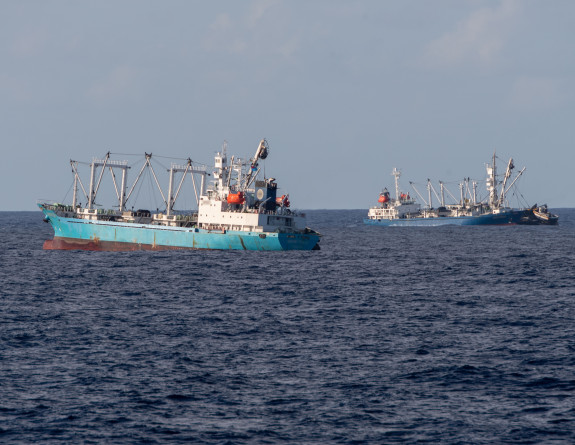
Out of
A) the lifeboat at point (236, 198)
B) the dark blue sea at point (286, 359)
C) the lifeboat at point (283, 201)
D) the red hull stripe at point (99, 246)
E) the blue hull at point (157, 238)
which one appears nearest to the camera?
the dark blue sea at point (286, 359)

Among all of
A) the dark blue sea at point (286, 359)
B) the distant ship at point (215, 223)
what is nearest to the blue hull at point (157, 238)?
the distant ship at point (215, 223)

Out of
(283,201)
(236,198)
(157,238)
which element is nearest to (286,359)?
(236,198)

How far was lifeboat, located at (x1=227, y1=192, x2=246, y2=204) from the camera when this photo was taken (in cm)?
11556

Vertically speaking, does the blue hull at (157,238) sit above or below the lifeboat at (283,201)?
below

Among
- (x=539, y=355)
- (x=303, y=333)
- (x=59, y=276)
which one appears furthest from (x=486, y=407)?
(x=59, y=276)

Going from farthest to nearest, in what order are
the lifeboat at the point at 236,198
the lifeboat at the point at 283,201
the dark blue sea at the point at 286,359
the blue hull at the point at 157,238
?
the lifeboat at the point at 283,201 < the lifeboat at the point at 236,198 < the blue hull at the point at 157,238 < the dark blue sea at the point at 286,359

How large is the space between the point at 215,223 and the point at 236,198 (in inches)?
217

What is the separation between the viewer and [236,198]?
115625 mm

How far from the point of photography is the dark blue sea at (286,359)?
3192 cm

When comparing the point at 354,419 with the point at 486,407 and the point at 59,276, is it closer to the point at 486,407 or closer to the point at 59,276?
the point at 486,407

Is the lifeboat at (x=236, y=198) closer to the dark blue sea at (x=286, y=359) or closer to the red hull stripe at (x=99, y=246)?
the red hull stripe at (x=99, y=246)

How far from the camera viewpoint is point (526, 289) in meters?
76.2

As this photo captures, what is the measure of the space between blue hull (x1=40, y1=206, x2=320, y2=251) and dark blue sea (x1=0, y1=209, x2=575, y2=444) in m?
27.2

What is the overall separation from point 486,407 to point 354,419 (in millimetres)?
6353
